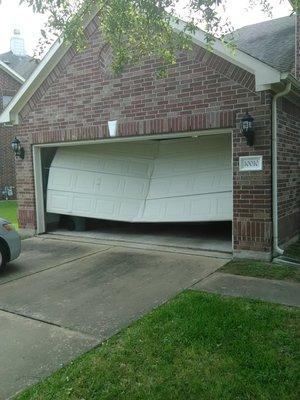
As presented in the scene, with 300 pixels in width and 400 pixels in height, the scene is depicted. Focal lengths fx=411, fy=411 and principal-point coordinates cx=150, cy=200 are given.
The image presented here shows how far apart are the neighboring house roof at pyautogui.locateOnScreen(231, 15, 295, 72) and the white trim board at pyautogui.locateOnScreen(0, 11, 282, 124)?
1.40 meters

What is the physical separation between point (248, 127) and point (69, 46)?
4706 mm

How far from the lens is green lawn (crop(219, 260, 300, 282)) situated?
6.16 meters

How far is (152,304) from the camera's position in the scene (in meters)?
5.11

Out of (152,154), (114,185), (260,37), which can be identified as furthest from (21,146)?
(260,37)

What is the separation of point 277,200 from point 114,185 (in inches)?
165

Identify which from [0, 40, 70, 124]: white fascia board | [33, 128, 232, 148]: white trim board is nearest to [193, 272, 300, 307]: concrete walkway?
[33, 128, 232, 148]: white trim board

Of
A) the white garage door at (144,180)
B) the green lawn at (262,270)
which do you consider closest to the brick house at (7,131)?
the white garage door at (144,180)

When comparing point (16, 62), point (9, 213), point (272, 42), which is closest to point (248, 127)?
point (272, 42)

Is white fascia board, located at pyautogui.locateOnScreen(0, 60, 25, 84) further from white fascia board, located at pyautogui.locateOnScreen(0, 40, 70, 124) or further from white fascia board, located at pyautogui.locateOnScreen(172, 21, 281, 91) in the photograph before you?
white fascia board, located at pyautogui.locateOnScreen(172, 21, 281, 91)

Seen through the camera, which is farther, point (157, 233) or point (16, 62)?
point (16, 62)

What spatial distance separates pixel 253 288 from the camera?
5.59 meters

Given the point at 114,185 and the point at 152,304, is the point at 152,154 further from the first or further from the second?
the point at 152,304

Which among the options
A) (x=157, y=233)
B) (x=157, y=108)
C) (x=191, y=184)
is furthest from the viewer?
(x=157, y=233)

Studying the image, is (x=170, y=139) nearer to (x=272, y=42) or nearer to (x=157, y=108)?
(x=157, y=108)
